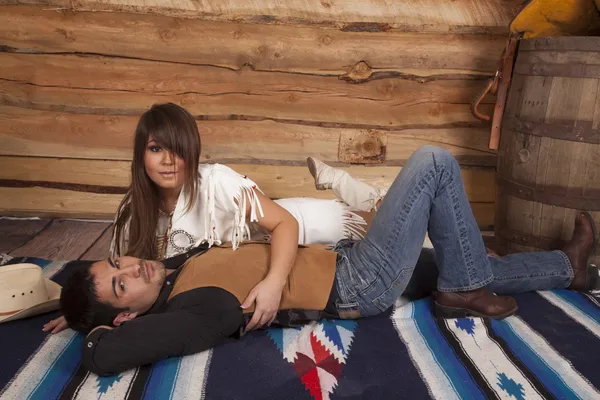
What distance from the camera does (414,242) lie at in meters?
1.76

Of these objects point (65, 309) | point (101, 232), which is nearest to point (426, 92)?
point (101, 232)

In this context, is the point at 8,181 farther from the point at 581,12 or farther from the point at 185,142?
the point at 581,12

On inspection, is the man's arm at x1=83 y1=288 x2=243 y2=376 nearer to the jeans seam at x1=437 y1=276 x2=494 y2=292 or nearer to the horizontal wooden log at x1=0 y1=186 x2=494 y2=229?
the jeans seam at x1=437 y1=276 x2=494 y2=292

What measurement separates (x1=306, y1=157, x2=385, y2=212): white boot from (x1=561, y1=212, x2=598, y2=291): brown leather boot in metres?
0.76

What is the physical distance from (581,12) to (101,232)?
8.02 ft

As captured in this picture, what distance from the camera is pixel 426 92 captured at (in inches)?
115

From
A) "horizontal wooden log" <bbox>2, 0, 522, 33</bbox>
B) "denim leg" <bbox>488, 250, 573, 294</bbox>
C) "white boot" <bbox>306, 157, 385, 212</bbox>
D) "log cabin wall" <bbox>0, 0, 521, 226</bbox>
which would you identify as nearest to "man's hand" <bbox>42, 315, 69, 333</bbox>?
"white boot" <bbox>306, 157, 385, 212</bbox>

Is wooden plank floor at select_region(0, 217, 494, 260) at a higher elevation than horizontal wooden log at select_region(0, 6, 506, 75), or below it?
below

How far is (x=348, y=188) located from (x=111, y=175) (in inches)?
54.0

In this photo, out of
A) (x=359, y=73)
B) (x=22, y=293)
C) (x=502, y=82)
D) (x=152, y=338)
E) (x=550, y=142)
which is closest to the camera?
(x=152, y=338)

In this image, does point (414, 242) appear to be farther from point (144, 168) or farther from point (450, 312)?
point (144, 168)

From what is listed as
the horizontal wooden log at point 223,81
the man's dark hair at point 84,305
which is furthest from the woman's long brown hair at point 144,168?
the horizontal wooden log at point 223,81

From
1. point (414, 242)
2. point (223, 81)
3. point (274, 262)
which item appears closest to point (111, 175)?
point (223, 81)

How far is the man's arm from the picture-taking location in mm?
1440
